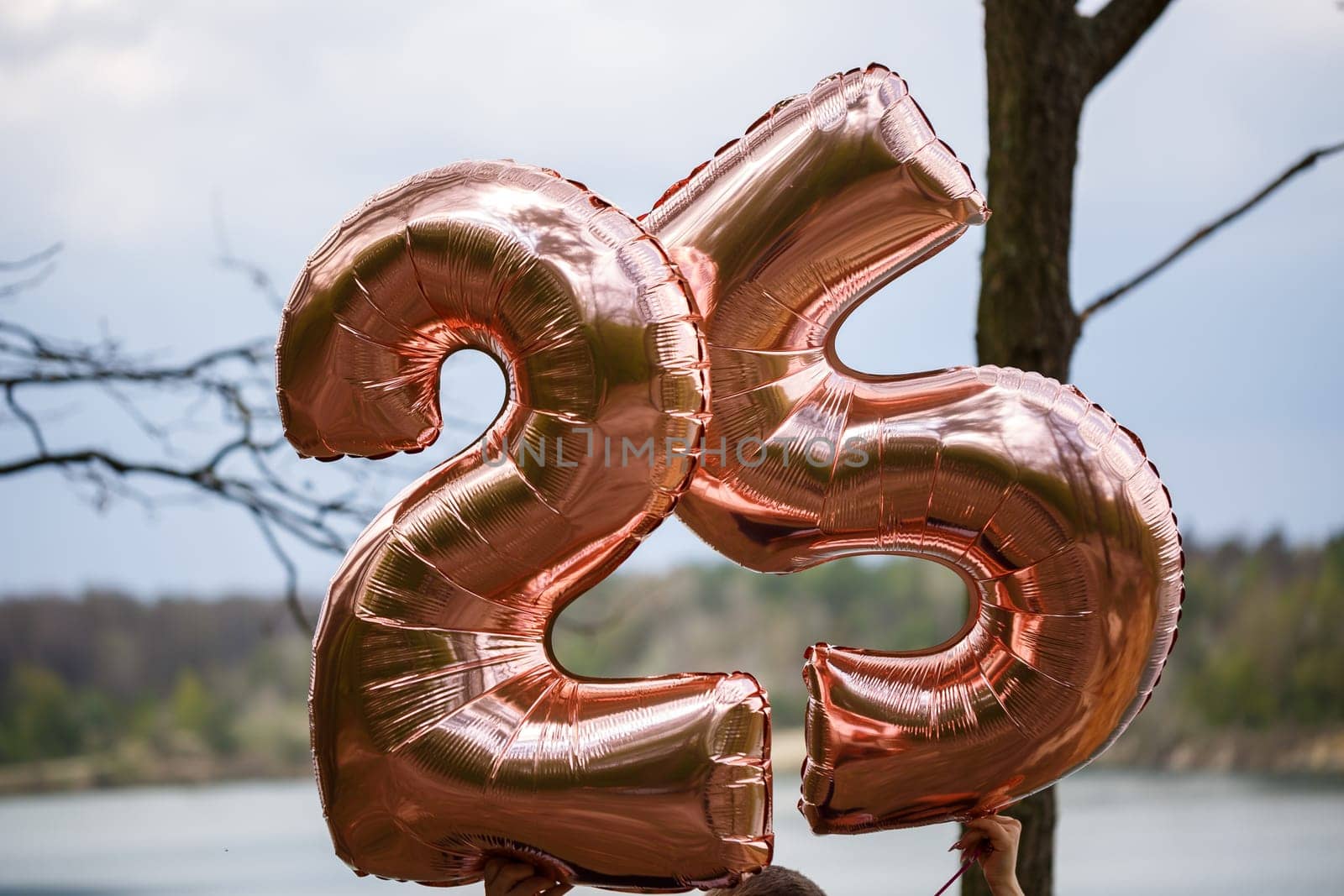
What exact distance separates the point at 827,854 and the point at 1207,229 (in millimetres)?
1492

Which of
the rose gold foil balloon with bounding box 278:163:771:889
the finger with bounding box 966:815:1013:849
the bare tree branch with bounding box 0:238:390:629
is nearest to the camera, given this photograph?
the rose gold foil balloon with bounding box 278:163:771:889

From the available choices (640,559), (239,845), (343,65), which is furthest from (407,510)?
(239,845)

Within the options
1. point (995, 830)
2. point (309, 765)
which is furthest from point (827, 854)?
point (995, 830)

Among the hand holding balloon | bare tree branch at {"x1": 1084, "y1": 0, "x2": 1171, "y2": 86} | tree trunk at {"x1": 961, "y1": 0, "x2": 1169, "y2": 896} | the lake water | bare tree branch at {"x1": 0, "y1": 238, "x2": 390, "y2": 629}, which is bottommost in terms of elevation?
the lake water

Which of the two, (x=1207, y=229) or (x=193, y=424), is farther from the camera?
(x=193, y=424)

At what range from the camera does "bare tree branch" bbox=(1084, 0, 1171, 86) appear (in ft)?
5.63

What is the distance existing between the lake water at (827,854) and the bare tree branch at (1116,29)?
57.8 inches

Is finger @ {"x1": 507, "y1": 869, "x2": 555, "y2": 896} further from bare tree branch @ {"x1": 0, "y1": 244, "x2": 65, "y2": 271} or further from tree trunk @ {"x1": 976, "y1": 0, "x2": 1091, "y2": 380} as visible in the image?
bare tree branch @ {"x1": 0, "y1": 244, "x2": 65, "y2": 271}

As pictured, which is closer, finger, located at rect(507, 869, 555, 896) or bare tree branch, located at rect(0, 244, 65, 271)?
finger, located at rect(507, 869, 555, 896)

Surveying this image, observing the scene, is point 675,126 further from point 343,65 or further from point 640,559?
point 640,559

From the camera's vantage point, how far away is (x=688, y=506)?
1078mm

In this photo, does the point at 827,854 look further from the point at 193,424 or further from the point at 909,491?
the point at 909,491

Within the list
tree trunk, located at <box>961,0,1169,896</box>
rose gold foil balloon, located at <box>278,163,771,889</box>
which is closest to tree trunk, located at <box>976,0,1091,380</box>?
tree trunk, located at <box>961,0,1169,896</box>

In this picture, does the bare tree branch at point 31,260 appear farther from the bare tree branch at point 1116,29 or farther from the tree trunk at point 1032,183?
the bare tree branch at point 1116,29
